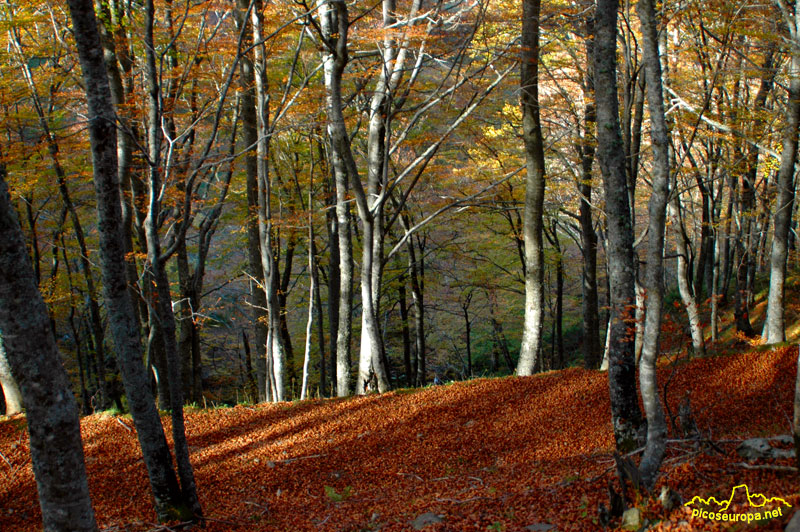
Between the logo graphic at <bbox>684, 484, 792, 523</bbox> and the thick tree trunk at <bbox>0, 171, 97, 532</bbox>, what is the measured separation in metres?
3.25

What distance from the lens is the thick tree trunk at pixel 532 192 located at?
8.05 metres

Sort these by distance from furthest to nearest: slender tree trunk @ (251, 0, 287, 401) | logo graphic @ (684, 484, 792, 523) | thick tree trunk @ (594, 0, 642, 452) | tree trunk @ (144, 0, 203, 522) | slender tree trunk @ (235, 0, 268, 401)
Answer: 1. slender tree trunk @ (235, 0, 268, 401)
2. slender tree trunk @ (251, 0, 287, 401)
3. thick tree trunk @ (594, 0, 642, 452)
4. tree trunk @ (144, 0, 203, 522)
5. logo graphic @ (684, 484, 792, 523)

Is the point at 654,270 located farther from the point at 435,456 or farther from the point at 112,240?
the point at 112,240

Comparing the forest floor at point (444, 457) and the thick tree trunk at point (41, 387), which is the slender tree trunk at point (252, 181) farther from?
the thick tree trunk at point (41, 387)

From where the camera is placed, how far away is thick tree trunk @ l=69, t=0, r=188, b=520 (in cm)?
365

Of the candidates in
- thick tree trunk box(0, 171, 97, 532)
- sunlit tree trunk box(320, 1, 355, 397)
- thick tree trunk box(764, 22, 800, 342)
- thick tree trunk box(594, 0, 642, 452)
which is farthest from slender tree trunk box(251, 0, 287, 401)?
thick tree trunk box(764, 22, 800, 342)

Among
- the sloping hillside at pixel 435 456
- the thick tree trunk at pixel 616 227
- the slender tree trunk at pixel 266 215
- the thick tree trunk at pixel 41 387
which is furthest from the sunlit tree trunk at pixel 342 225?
the thick tree trunk at pixel 41 387

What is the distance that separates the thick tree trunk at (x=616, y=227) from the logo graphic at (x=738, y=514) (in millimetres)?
1230

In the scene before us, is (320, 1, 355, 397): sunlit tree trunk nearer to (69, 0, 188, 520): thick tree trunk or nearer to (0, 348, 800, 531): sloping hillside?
(0, 348, 800, 531): sloping hillside

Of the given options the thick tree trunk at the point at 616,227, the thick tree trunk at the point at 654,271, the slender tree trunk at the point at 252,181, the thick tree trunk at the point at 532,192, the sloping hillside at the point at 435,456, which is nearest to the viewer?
the thick tree trunk at the point at 654,271

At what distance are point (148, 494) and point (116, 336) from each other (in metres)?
2.13

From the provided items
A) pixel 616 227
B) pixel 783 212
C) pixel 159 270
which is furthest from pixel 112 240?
pixel 783 212

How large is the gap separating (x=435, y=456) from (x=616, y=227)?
307 centimetres

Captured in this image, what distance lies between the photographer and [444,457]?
570 centimetres
